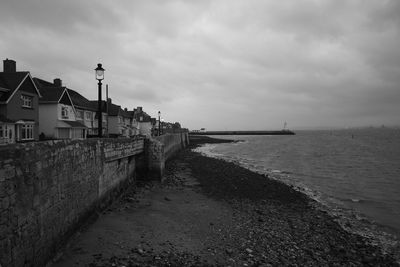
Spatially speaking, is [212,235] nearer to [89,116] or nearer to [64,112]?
[64,112]

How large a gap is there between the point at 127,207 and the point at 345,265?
30.2 ft

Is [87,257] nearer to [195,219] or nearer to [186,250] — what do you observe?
[186,250]

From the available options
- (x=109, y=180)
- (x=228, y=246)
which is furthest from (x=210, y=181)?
(x=228, y=246)

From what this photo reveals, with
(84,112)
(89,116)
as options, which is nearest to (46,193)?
(84,112)

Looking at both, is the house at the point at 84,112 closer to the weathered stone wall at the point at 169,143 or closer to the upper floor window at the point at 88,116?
the upper floor window at the point at 88,116

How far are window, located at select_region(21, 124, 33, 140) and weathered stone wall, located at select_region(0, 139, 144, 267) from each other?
824 inches

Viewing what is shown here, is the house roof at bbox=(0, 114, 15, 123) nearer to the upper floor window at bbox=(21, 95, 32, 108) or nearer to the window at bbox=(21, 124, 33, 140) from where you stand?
the window at bbox=(21, 124, 33, 140)

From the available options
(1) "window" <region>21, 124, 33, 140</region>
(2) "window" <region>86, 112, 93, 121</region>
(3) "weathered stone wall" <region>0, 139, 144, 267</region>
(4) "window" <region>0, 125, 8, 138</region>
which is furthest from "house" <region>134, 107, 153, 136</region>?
(3) "weathered stone wall" <region>0, 139, 144, 267</region>

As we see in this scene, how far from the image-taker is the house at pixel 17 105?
86.2 ft

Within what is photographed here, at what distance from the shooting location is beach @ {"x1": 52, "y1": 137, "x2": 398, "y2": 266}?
887 centimetres

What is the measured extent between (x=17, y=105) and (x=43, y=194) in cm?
2511


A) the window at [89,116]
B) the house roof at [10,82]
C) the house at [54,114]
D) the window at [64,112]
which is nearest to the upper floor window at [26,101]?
the house roof at [10,82]

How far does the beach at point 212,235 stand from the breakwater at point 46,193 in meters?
0.80

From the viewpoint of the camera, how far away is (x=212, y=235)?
440 inches
